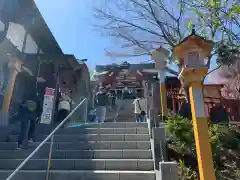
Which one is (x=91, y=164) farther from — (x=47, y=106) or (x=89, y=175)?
(x=47, y=106)

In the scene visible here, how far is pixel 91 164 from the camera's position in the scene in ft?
17.5

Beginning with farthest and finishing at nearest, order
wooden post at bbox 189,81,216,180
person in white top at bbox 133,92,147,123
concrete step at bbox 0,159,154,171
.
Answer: person in white top at bbox 133,92,147,123 → concrete step at bbox 0,159,154,171 → wooden post at bbox 189,81,216,180

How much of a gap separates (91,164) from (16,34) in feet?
26.0

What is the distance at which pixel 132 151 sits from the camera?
5.74 metres

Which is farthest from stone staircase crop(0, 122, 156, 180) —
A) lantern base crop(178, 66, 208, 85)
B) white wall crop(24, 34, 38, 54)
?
white wall crop(24, 34, 38, 54)

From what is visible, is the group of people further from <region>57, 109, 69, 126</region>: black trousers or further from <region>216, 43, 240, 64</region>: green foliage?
<region>216, 43, 240, 64</region>: green foliage

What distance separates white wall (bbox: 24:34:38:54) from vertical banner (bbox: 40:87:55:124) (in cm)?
308

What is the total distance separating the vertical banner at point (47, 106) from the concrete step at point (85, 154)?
3.17 metres

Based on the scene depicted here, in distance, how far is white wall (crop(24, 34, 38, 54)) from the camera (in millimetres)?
11566

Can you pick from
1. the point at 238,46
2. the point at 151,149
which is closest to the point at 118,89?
the point at 238,46

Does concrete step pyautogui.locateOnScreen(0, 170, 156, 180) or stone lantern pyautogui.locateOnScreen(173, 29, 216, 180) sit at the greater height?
stone lantern pyautogui.locateOnScreen(173, 29, 216, 180)

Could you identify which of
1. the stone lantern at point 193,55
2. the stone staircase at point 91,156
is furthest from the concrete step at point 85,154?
the stone lantern at point 193,55

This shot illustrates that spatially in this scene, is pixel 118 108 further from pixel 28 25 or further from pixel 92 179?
pixel 92 179

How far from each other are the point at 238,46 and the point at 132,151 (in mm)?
6474
